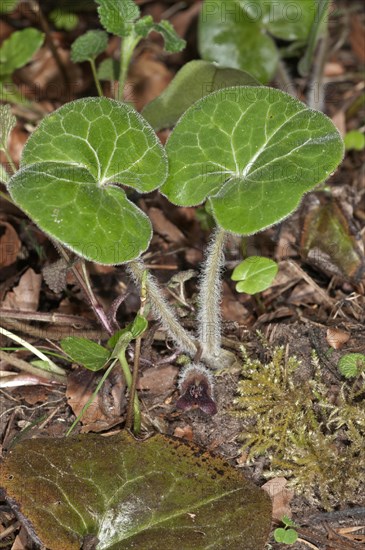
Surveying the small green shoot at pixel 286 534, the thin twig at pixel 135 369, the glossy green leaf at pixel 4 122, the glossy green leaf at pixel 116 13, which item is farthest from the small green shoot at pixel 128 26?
the small green shoot at pixel 286 534

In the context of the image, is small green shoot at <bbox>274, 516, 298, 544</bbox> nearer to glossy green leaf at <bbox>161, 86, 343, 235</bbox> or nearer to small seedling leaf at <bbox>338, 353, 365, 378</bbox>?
small seedling leaf at <bbox>338, 353, 365, 378</bbox>

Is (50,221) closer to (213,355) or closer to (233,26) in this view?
(213,355)

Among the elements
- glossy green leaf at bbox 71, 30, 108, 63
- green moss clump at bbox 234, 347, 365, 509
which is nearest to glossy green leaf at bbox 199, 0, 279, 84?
glossy green leaf at bbox 71, 30, 108, 63

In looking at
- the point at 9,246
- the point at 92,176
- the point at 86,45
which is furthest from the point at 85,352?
the point at 86,45

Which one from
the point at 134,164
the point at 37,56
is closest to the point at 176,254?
the point at 134,164

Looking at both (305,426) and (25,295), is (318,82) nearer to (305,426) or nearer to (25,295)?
(25,295)
